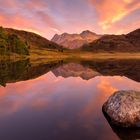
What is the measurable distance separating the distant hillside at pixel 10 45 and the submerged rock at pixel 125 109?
133130 mm

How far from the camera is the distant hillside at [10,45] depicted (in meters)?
147

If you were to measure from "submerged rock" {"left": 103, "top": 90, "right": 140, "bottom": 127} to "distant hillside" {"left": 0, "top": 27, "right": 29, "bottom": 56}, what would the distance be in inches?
5241

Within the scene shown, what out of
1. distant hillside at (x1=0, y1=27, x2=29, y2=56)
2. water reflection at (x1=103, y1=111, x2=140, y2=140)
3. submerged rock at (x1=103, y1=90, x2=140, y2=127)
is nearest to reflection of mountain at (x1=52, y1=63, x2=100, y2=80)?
submerged rock at (x1=103, y1=90, x2=140, y2=127)

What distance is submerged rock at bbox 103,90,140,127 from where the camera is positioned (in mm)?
18484

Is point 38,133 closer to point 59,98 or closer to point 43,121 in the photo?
point 43,121

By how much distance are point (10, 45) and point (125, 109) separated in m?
149

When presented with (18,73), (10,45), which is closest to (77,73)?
(18,73)

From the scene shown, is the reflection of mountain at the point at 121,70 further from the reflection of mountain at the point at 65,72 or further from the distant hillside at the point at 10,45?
the distant hillside at the point at 10,45

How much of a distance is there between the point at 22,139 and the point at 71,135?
337 centimetres

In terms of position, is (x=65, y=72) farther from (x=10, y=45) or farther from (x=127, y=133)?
(x=10, y=45)

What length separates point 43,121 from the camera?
19812 millimetres

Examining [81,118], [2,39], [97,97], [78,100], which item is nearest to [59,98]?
[78,100]

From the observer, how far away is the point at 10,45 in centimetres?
15938

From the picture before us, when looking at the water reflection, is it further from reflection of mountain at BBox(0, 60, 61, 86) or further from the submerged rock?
reflection of mountain at BBox(0, 60, 61, 86)
